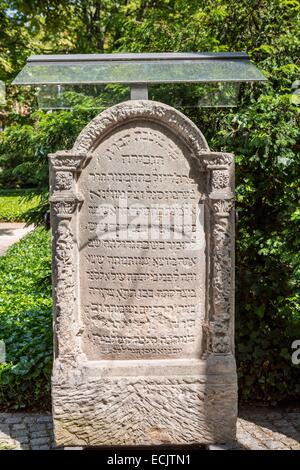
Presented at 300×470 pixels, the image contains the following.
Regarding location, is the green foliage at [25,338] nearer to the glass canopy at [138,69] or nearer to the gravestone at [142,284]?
the gravestone at [142,284]

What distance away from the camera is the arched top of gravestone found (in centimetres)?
381

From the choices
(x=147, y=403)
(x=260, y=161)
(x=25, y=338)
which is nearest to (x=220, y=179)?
(x=260, y=161)

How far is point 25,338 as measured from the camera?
5.66 m

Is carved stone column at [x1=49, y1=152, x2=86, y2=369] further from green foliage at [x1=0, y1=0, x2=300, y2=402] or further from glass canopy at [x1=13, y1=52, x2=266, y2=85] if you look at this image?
green foliage at [x1=0, y1=0, x2=300, y2=402]

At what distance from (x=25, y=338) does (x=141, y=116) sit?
9.44 feet

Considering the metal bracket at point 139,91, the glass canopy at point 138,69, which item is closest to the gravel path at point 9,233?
the glass canopy at point 138,69

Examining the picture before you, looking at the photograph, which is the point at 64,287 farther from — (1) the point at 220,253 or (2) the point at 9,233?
(2) the point at 9,233

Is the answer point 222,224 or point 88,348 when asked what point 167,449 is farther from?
point 222,224

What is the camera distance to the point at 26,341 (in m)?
5.59

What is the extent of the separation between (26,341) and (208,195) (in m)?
2.73

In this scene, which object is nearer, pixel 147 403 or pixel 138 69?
pixel 147 403

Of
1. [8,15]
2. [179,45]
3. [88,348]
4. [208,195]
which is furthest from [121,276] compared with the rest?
[8,15]

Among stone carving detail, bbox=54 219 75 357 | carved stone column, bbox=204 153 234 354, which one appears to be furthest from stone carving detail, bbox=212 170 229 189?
stone carving detail, bbox=54 219 75 357

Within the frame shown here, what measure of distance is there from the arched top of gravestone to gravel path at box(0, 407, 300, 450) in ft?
7.13
